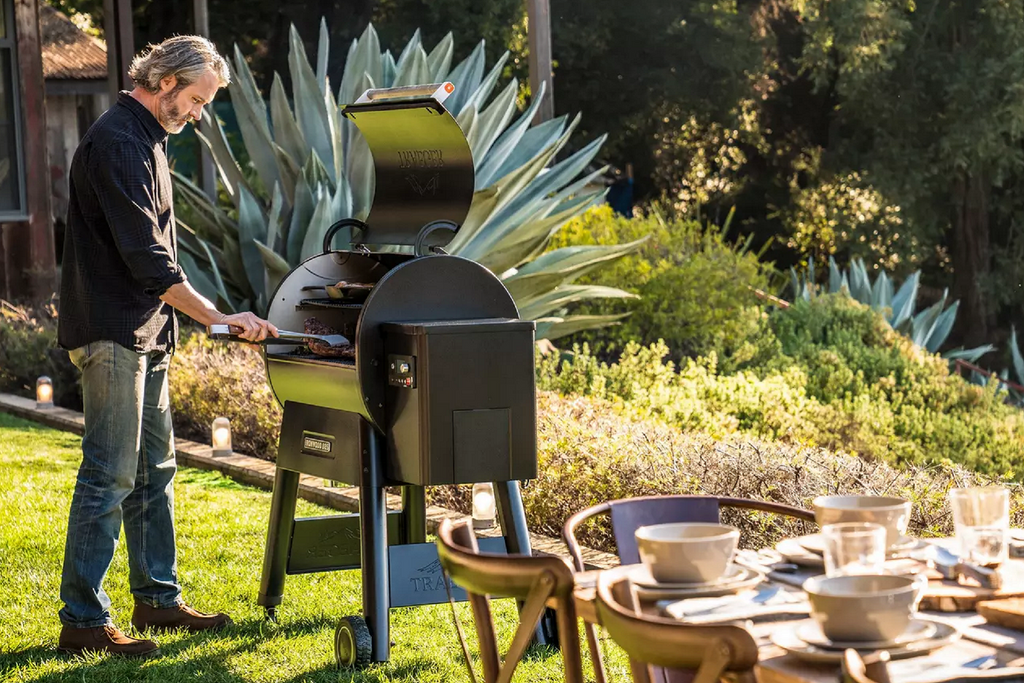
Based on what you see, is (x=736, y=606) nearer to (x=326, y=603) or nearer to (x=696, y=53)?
(x=326, y=603)

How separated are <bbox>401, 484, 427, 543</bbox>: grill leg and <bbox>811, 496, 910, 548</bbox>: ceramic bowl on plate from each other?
91.5 inches

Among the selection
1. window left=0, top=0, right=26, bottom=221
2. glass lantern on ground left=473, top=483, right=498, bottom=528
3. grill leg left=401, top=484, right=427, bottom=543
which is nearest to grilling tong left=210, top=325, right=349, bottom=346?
grill leg left=401, top=484, right=427, bottom=543

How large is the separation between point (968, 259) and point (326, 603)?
57.4ft

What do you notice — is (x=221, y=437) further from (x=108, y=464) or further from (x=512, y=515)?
(x=512, y=515)

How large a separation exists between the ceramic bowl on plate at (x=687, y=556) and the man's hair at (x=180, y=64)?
2430mm

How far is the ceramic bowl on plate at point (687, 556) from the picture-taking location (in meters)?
2.66

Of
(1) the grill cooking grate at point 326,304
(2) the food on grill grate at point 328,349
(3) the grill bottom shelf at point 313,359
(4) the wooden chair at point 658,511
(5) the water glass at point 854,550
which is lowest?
(4) the wooden chair at point 658,511

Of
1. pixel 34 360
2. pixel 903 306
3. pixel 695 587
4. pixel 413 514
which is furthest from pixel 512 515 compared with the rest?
pixel 903 306

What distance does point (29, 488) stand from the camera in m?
7.38

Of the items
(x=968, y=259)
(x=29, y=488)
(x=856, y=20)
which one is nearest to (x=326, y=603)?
(x=29, y=488)

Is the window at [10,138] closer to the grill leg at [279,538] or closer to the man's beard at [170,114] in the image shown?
the grill leg at [279,538]

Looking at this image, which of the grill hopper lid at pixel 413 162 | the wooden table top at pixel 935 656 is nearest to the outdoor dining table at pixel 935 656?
the wooden table top at pixel 935 656

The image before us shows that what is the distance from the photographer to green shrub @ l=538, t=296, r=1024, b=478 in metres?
8.56

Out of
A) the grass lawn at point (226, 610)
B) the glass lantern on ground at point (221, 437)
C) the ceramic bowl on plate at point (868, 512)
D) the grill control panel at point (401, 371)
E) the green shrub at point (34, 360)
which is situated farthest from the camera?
the green shrub at point (34, 360)
